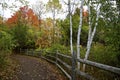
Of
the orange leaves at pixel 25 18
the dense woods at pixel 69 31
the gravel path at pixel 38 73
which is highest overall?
the orange leaves at pixel 25 18

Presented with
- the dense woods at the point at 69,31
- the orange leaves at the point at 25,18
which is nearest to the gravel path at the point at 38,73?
the dense woods at the point at 69,31

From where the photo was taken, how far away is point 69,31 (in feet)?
80.2

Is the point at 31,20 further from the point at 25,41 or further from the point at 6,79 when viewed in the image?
the point at 6,79

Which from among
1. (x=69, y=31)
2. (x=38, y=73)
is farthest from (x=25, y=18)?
(x=38, y=73)

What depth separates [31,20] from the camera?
148 feet

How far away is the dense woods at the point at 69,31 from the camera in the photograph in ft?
24.1

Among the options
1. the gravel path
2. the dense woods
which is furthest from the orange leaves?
the gravel path

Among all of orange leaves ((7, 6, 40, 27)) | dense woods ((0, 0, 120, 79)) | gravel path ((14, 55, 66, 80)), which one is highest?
orange leaves ((7, 6, 40, 27))

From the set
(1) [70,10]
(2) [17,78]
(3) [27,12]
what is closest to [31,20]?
(3) [27,12]

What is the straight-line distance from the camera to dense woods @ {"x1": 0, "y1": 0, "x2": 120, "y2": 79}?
734 cm

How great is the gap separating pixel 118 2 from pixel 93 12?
3.50 ft

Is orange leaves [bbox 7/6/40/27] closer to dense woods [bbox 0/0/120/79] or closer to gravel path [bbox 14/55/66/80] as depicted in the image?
dense woods [bbox 0/0/120/79]

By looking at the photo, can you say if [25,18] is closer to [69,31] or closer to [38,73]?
[69,31]

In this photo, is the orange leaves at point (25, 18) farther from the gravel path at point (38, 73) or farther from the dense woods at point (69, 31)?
the gravel path at point (38, 73)
